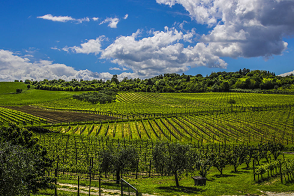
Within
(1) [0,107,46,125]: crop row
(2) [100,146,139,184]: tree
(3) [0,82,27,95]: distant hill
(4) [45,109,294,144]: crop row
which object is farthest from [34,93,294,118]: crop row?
(3) [0,82,27,95]: distant hill

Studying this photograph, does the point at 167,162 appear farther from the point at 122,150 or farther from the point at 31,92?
the point at 31,92

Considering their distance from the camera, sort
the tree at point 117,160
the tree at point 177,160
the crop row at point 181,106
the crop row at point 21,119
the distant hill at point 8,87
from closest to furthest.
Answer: the tree at point 177,160 < the tree at point 117,160 < the crop row at point 21,119 < the crop row at point 181,106 < the distant hill at point 8,87

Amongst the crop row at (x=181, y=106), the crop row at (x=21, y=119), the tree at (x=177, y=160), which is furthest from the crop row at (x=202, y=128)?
the tree at (x=177, y=160)

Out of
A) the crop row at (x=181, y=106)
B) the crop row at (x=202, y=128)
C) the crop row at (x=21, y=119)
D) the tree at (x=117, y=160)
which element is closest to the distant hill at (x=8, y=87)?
the crop row at (x=181, y=106)

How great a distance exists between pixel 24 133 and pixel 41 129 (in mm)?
50660

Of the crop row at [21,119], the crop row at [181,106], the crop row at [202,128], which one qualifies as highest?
the crop row at [181,106]

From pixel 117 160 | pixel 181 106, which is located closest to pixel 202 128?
pixel 181 106

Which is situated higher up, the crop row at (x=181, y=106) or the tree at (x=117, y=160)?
the crop row at (x=181, y=106)

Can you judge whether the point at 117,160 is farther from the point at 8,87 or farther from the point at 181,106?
the point at 8,87

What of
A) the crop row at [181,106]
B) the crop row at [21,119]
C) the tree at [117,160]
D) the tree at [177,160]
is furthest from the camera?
the crop row at [181,106]

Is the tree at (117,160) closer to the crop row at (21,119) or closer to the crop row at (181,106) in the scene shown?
the crop row at (21,119)

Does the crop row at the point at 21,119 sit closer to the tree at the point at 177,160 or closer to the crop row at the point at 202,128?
the crop row at the point at 202,128

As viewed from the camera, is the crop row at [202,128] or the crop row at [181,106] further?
the crop row at [181,106]

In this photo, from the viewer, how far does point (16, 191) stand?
381 inches
